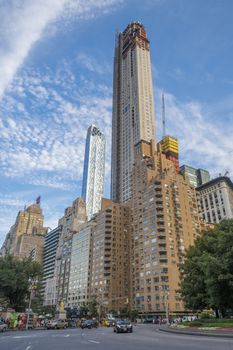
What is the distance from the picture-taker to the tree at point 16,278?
181 ft

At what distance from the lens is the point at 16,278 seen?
183 ft

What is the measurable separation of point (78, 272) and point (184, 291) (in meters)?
100

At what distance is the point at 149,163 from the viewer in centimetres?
12812

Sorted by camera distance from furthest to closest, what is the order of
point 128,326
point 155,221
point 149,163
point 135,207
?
point 149,163 → point 135,207 → point 155,221 → point 128,326

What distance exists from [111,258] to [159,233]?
2853 cm

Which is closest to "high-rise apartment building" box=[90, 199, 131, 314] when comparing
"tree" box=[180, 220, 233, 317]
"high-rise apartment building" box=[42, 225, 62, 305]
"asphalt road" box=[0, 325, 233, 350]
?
"high-rise apartment building" box=[42, 225, 62, 305]

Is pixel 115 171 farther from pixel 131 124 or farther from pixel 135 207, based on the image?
pixel 135 207

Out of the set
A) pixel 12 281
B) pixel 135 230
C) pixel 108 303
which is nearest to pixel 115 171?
pixel 135 230

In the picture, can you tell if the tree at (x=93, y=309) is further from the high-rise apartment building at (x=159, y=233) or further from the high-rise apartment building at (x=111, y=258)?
the high-rise apartment building at (x=159, y=233)

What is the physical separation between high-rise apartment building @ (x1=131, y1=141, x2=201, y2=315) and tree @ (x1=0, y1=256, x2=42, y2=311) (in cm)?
4400

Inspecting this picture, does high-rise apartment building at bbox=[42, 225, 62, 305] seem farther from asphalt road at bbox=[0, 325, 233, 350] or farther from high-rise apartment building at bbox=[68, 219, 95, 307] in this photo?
asphalt road at bbox=[0, 325, 233, 350]

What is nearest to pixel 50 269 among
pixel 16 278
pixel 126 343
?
pixel 16 278

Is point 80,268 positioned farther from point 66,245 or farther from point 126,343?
→ point 126,343

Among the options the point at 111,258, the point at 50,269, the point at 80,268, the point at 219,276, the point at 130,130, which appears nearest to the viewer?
the point at 219,276
